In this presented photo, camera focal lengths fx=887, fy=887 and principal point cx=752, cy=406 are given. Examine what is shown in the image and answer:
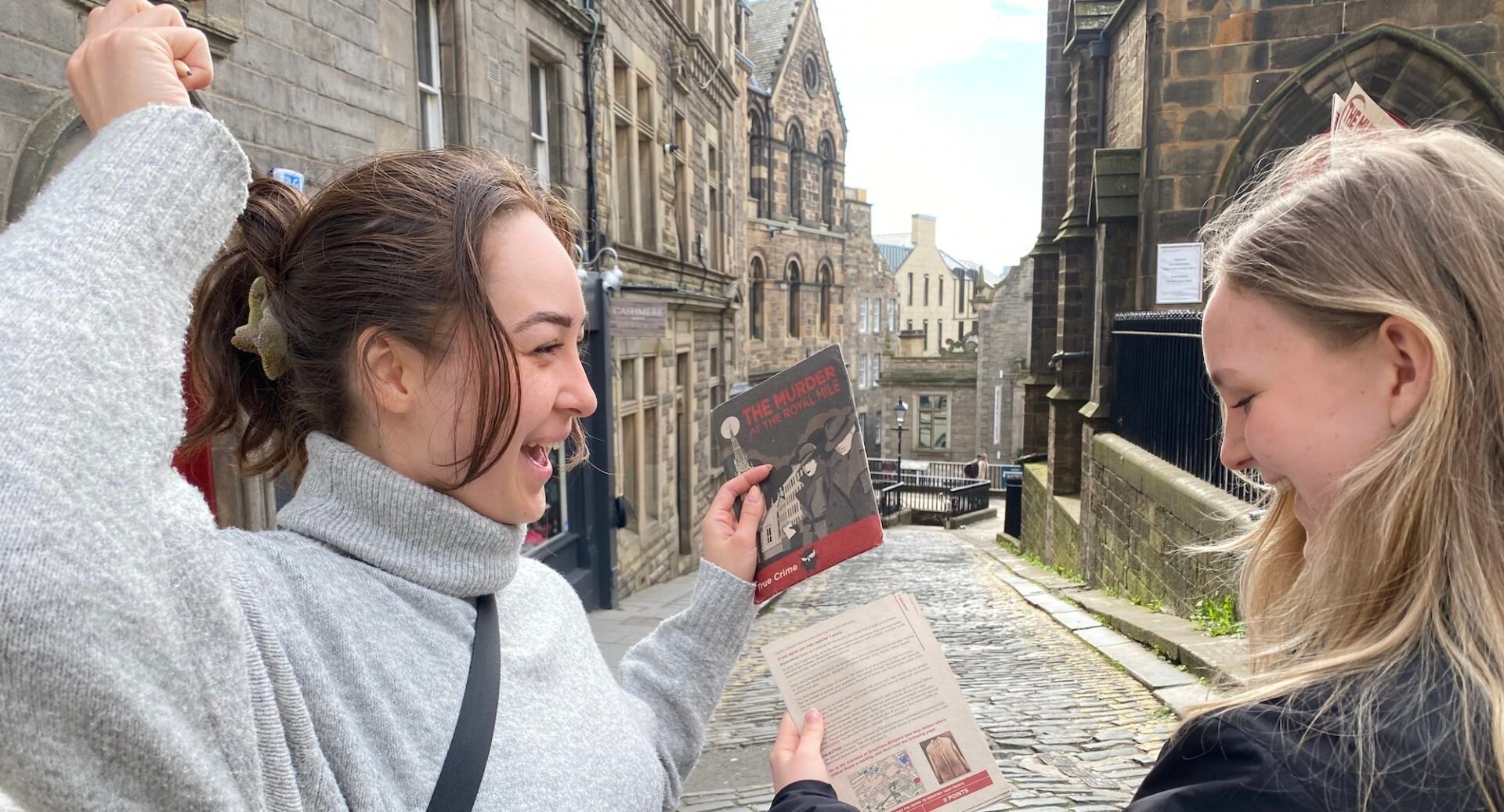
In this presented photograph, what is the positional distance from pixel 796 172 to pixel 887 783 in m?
30.1

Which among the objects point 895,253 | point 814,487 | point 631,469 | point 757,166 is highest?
point 895,253

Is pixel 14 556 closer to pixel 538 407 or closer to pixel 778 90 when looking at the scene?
pixel 538 407

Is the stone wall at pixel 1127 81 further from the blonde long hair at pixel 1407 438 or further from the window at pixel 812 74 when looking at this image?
the window at pixel 812 74

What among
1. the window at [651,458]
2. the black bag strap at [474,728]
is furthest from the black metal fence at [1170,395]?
the window at [651,458]

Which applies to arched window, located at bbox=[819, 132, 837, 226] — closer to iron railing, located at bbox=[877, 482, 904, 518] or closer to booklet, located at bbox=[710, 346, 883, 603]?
iron railing, located at bbox=[877, 482, 904, 518]

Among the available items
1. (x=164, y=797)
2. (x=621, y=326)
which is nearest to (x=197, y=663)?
(x=164, y=797)

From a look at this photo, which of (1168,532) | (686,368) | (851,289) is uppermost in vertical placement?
(851,289)

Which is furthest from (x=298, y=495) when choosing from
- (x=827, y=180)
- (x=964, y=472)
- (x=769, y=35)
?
(x=964, y=472)

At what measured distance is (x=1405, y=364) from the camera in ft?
3.72

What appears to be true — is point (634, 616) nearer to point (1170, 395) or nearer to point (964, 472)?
point (1170, 395)

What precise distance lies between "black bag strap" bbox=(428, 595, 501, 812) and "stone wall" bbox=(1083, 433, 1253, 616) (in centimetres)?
410

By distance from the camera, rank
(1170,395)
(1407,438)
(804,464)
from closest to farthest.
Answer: (1407,438) → (804,464) → (1170,395)

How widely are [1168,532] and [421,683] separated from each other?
6.87 meters

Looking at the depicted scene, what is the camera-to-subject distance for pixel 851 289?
1390 inches
